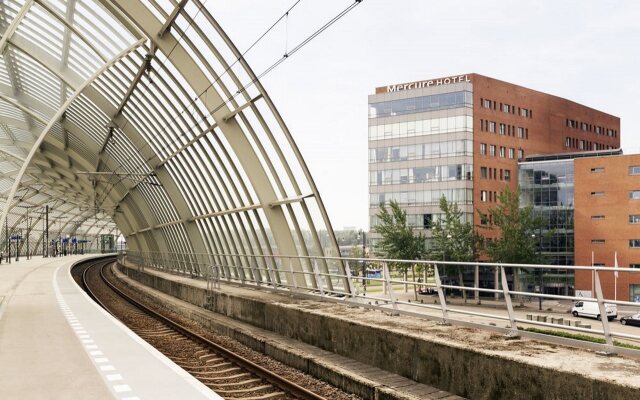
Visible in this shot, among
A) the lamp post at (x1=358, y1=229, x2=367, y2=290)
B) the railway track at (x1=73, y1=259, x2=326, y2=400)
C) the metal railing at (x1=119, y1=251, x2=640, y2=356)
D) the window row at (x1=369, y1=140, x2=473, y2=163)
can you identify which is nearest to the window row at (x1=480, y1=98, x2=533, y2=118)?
the window row at (x1=369, y1=140, x2=473, y2=163)

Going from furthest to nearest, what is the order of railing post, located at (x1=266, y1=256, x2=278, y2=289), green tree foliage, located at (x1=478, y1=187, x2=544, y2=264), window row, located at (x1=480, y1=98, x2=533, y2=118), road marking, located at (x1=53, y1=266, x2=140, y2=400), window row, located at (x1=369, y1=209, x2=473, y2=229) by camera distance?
1. window row, located at (x1=480, y1=98, x2=533, y2=118)
2. window row, located at (x1=369, y1=209, x2=473, y2=229)
3. green tree foliage, located at (x1=478, y1=187, x2=544, y2=264)
4. railing post, located at (x1=266, y1=256, x2=278, y2=289)
5. road marking, located at (x1=53, y1=266, x2=140, y2=400)

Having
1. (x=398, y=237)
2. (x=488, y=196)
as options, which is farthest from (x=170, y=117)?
(x=488, y=196)

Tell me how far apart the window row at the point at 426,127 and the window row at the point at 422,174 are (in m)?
4.14

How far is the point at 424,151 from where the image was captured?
72.6m

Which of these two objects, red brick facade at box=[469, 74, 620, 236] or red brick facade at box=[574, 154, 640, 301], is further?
red brick facade at box=[469, 74, 620, 236]

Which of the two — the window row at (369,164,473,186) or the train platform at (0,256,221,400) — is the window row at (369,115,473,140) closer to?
the window row at (369,164,473,186)

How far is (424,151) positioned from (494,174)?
9877 millimetres

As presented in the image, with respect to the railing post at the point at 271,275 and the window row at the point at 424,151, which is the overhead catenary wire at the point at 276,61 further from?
the window row at the point at 424,151

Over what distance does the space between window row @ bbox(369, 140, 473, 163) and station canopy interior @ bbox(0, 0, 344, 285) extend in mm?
36773

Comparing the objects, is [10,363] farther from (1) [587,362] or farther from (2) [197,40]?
(2) [197,40]

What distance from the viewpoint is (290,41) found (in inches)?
555

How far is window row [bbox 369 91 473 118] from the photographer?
71438 millimetres

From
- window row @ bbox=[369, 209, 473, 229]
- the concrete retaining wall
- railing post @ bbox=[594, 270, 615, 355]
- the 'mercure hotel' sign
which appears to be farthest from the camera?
the 'mercure hotel' sign

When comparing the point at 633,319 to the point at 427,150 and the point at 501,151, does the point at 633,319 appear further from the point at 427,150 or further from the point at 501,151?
the point at 501,151
